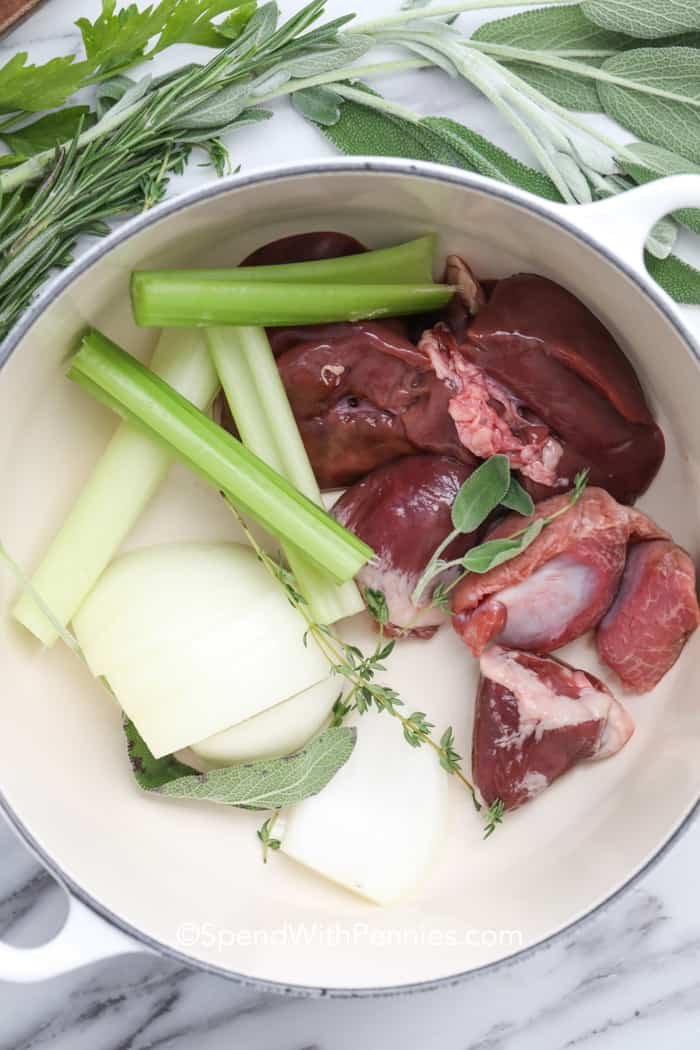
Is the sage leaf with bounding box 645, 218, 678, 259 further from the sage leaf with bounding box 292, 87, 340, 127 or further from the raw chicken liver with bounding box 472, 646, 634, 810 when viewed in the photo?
the raw chicken liver with bounding box 472, 646, 634, 810

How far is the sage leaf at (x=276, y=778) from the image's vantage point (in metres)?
1.26

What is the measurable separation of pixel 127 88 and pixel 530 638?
94cm

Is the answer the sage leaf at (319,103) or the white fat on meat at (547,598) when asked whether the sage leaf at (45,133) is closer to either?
the sage leaf at (319,103)

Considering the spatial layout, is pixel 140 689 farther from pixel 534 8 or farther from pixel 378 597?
pixel 534 8

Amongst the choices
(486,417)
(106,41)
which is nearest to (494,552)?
(486,417)

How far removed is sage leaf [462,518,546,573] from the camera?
4.13ft

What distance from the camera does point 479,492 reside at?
50.2 inches

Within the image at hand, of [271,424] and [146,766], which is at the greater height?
[271,424]

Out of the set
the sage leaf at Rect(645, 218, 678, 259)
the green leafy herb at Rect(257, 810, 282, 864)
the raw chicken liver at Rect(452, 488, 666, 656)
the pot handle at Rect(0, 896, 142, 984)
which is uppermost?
the sage leaf at Rect(645, 218, 678, 259)

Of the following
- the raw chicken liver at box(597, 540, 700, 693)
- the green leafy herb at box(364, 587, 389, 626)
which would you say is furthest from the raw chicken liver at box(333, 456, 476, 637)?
the raw chicken liver at box(597, 540, 700, 693)

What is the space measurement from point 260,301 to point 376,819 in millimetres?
750

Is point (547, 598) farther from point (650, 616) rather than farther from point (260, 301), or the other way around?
point (260, 301)

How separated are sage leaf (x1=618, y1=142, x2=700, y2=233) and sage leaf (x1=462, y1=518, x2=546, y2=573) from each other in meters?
0.47

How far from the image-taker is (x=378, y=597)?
1.32m
